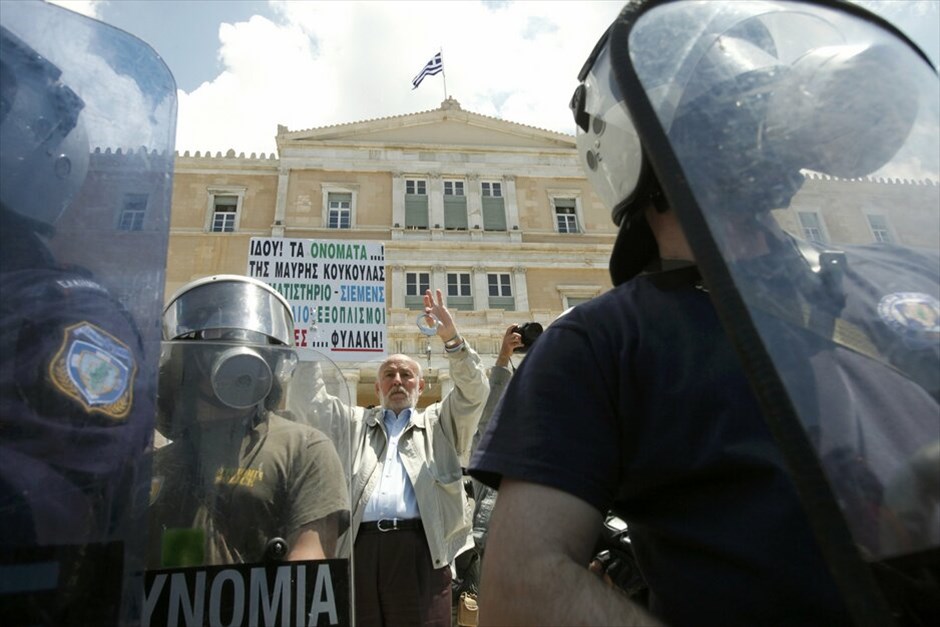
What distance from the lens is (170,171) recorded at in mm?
1195

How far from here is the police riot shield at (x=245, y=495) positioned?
1265 millimetres

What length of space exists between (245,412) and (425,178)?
21.0m

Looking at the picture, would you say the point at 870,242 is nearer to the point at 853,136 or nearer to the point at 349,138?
the point at 853,136

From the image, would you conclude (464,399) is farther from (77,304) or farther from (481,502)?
(77,304)

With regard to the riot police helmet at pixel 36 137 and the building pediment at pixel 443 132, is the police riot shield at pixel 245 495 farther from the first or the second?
the building pediment at pixel 443 132

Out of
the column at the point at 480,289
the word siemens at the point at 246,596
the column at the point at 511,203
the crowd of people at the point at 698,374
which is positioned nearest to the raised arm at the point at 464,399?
the word siemens at the point at 246,596

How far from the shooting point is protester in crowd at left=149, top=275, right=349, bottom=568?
133 cm

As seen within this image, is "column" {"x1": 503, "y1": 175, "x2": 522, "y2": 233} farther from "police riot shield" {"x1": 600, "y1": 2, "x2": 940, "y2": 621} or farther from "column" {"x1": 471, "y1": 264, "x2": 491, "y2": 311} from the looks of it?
"police riot shield" {"x1": 600, "y1": 2, "x2": 940, "y2": 621}

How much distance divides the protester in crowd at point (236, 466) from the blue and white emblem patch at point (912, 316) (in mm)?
1222

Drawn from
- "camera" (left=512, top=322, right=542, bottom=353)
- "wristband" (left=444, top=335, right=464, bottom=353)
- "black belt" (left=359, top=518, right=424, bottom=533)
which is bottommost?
"black belt" (left=359, top=518, right=424, bottom=533)

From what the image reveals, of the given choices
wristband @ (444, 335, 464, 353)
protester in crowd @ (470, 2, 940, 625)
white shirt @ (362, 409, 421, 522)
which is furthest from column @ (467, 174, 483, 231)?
protester in crowd @ (470, 2, 940, 625)

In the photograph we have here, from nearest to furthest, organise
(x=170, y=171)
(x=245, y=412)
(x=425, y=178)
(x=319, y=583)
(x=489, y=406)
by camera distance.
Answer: (x=170, y=171), (x=319, y=583), (x=245, y=412), (x=489, y=406), (x=425, y=178)

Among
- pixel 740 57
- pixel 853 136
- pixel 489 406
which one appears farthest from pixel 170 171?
pixel 489 406

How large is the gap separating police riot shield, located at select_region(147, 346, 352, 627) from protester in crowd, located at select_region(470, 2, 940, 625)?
23.2 inches
